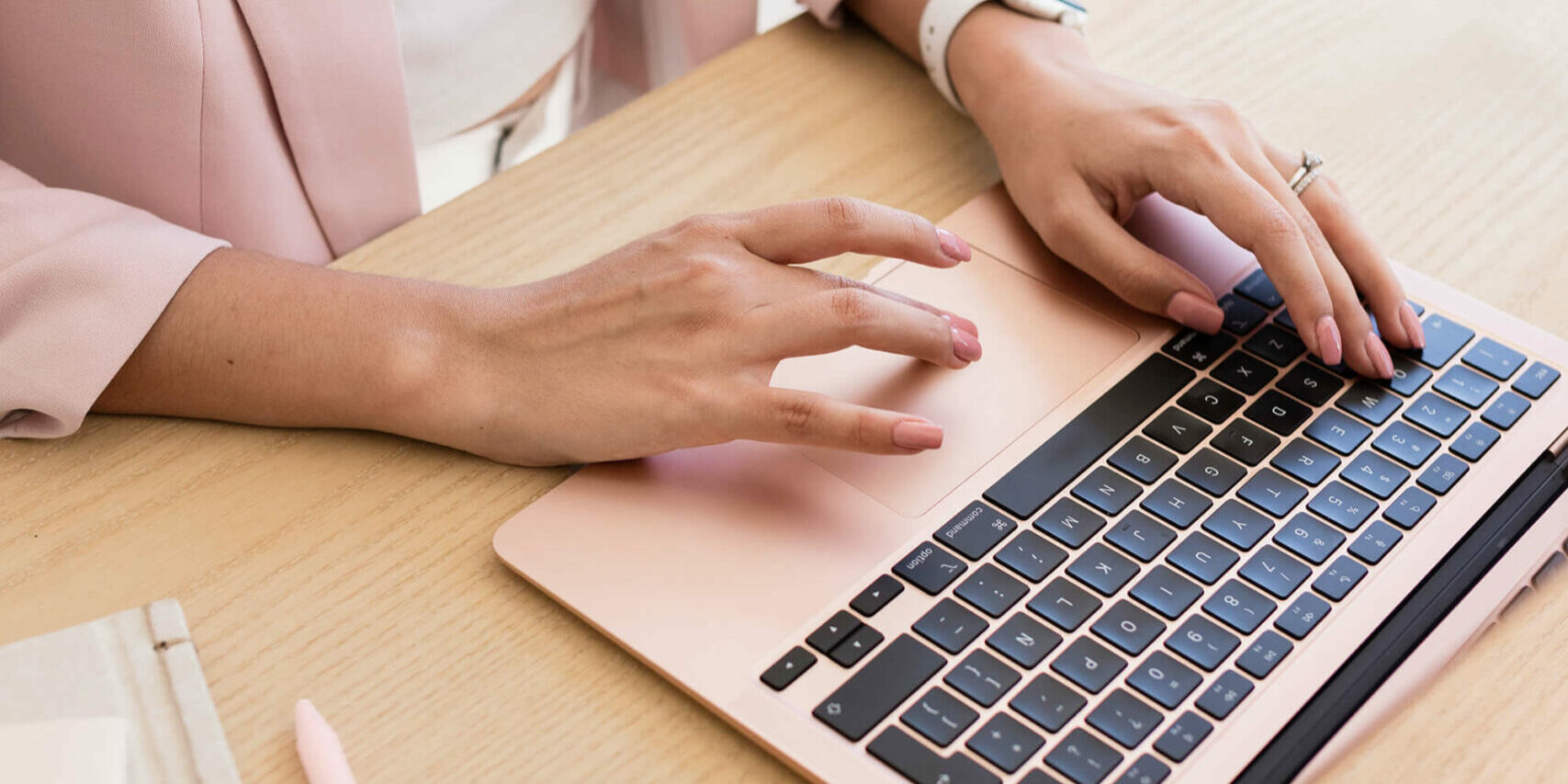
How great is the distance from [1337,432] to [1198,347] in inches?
3.2

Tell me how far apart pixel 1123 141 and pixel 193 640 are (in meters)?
0.51

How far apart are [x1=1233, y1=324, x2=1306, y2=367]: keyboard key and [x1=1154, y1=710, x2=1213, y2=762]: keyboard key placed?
0.23 meters

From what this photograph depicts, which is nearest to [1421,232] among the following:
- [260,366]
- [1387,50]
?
[1387,50]

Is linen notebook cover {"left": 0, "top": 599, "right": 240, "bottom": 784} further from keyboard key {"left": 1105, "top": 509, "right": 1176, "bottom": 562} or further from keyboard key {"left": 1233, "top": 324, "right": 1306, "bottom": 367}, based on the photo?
keyboard key {"left": 1233, "top": 324, "right": 1306, "bottom": 367}

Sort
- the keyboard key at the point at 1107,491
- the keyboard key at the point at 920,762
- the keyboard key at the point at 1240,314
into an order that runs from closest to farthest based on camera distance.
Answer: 1. the keyboard key at the point at 920,762
2. the keyboard key at the point at 1107,491
3. the keyboard key at the point at 1240,314

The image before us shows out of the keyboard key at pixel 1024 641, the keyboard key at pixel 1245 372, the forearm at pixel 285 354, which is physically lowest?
the keyboard key at pixel 1024 641

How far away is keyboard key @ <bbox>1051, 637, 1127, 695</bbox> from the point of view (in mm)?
464

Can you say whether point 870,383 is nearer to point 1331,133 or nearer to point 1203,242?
point 1203,242

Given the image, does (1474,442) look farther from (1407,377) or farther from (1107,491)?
(1107,491)

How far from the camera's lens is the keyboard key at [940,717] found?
45 centimetres

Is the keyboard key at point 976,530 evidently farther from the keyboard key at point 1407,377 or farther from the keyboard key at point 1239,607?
the keyboard key at point 1407,377

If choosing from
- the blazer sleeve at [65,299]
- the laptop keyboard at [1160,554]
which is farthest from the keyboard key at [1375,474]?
the blazer sleeve at [65,299]

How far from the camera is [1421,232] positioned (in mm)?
705

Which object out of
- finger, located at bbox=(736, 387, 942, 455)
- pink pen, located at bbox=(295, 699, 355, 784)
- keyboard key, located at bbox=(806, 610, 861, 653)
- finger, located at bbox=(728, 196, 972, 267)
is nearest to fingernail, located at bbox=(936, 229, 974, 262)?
finger, located at bbox=(728, 196, 972, 267)
